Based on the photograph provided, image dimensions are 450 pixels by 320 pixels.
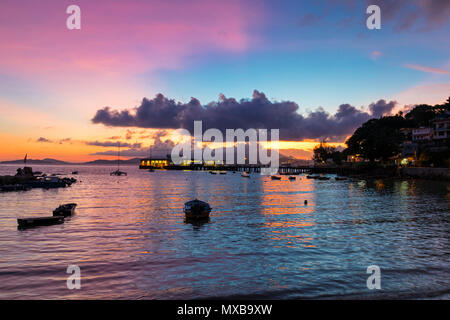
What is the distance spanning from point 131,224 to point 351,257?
81.3ft

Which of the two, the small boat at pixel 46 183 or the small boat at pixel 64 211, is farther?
the small boat at pixel 46 183

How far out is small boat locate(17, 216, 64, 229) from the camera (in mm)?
34516

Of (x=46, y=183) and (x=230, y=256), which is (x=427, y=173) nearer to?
(x=230, y=256)

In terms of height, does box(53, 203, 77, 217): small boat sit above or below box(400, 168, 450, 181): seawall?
below

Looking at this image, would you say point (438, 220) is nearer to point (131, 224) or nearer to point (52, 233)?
point (131, 224)

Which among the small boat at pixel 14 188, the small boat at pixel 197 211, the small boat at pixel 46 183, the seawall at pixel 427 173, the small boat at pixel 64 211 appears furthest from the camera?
the seawall at pixel 427 173

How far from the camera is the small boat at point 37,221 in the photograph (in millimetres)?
34516

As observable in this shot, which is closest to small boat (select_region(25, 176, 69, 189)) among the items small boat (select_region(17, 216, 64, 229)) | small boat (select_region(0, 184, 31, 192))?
small boat (select_region(0, 184, 31, 192))

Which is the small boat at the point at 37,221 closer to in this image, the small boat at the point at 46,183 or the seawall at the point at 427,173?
the small boat at the point at 46,183

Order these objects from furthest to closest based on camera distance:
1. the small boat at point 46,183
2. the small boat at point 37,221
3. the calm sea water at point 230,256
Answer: the small boat at point 46,183, the small boat at point 37,221, the calm sea water at point 230,256

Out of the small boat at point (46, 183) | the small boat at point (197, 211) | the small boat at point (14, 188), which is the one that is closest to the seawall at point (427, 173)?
the small boat at point (197, 211)

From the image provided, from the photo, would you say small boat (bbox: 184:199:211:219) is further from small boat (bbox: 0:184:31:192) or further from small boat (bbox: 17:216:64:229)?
small boat (bbox: 0:184:31:192)

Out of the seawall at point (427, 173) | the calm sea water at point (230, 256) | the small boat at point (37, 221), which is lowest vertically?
the calm sea water at point (230, 256)

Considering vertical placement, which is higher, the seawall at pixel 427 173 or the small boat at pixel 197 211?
the seawall at pixel 427 173
